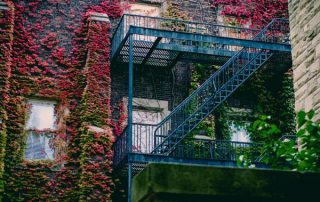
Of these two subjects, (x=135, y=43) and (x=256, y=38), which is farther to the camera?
(x=256, y=38)

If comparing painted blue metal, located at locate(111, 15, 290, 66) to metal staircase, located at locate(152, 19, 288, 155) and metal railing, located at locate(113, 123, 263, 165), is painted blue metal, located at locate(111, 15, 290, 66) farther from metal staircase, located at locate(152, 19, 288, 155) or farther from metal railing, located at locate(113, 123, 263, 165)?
metal railing, located at locate(113, 123, 263, 165)

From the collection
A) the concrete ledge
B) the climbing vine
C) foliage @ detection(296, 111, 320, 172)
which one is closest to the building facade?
the climbing vine

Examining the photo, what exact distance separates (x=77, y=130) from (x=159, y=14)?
5.28 meters

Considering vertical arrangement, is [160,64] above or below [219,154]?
above

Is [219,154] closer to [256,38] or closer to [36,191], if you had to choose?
[256,38]

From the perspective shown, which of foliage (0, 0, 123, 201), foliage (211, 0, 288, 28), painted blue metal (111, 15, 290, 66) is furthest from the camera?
foliage (211, 0, 288, 28)

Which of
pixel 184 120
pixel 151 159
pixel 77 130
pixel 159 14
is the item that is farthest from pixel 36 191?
pixel 159 14

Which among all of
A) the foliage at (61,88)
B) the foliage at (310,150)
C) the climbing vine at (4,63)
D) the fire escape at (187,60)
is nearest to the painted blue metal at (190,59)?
the fire escape at (187,60)

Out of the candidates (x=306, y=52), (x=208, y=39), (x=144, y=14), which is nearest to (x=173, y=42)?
(x=208, y=39)

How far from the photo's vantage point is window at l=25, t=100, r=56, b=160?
18203 millimetres

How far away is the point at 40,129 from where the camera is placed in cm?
1850

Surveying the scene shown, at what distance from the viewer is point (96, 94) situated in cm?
1842

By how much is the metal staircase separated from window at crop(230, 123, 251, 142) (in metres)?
1.48

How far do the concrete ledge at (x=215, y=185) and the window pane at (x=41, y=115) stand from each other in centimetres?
1444
